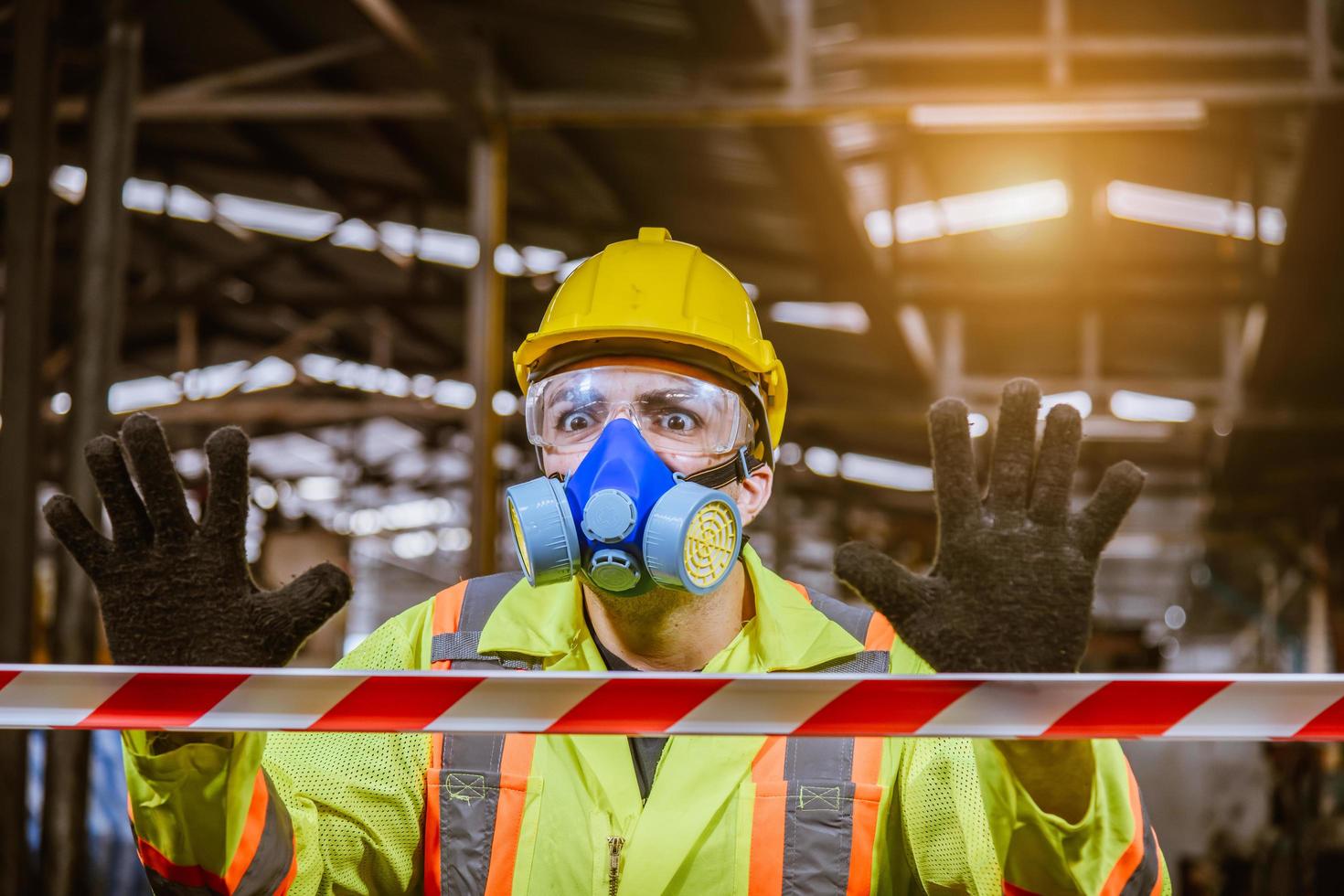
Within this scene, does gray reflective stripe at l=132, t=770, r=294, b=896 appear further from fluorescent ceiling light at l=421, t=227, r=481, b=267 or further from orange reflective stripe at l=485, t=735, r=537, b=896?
fluorescent ceiling light at l=421, t=227, r=481, b=267

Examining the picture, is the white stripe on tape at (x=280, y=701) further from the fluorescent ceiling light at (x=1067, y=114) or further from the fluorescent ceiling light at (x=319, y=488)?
the fluorescent ceiling light at (x=319, y=488)

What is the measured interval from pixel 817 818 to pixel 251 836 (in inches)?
34.3

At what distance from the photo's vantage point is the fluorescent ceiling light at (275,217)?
40.8 feet

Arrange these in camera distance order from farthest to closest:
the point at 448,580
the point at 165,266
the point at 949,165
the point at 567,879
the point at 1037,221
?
the point at 448,580, the point at 165,266, the point at 1037,221, the point at 949,165, the point at 567,879

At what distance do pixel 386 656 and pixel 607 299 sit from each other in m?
0.77

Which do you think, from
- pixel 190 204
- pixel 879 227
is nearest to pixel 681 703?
pixel 879 227

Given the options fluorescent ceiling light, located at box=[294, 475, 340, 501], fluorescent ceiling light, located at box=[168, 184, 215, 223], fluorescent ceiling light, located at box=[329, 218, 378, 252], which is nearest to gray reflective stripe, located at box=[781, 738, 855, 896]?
fluorescent ceiling light, located at box=[329, 218, 378, 252]

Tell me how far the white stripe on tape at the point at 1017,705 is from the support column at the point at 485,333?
19.3 ft

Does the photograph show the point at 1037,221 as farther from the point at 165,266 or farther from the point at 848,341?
the point at 165,266

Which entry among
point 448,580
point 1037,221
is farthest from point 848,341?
point 448,580

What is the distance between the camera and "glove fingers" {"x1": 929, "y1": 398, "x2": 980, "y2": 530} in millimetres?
1907

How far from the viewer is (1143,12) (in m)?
7.86

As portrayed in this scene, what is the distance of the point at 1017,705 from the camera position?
1.80 m

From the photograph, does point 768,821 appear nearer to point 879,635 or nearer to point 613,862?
point 613,862
